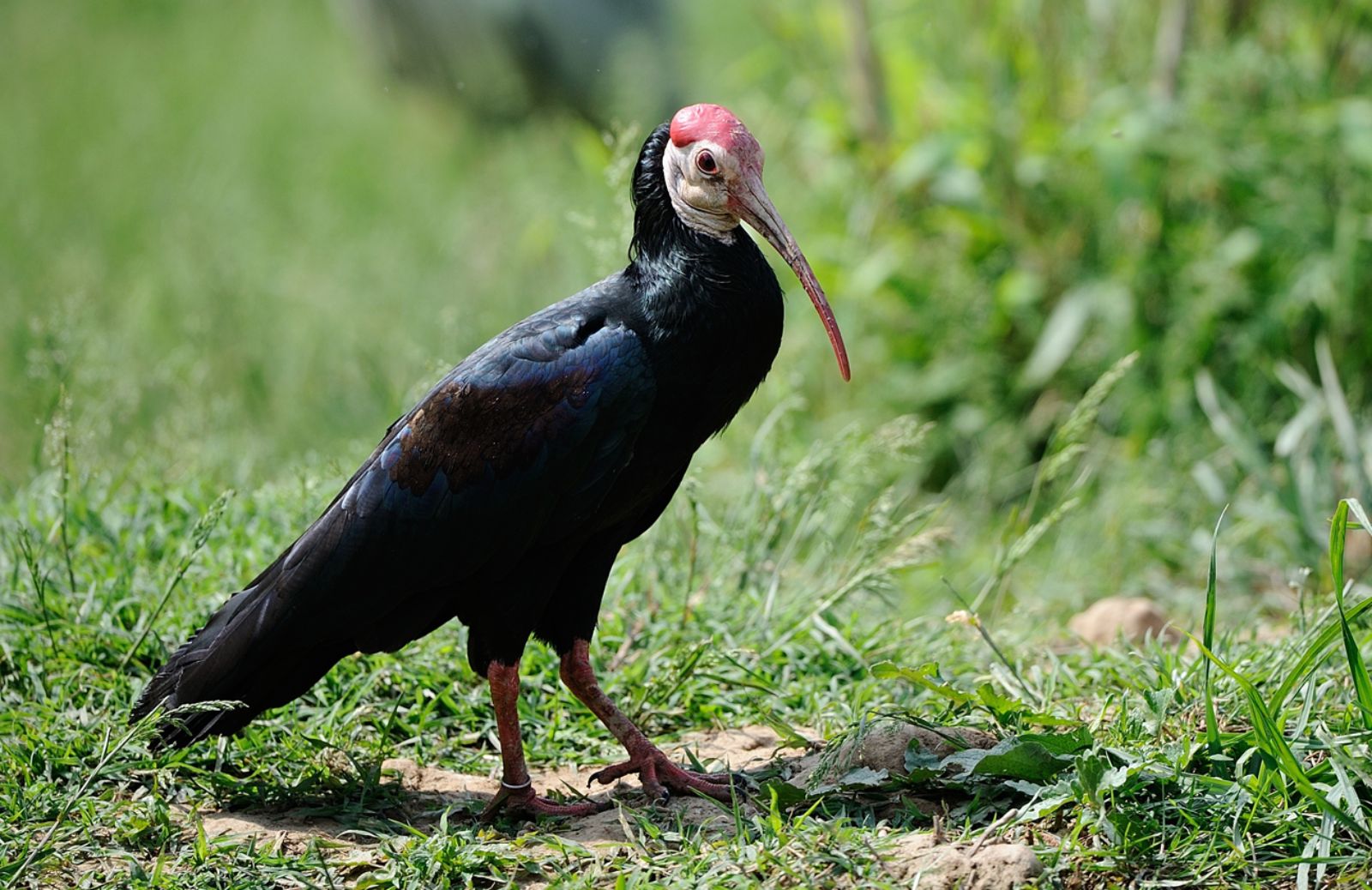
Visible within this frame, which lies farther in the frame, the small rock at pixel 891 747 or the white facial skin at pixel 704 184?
the white facial skin at pixel 704 184

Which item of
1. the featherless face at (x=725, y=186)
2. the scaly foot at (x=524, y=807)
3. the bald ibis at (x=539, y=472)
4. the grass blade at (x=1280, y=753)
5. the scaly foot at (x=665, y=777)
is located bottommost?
the grass blade at (x=1280, y=753)

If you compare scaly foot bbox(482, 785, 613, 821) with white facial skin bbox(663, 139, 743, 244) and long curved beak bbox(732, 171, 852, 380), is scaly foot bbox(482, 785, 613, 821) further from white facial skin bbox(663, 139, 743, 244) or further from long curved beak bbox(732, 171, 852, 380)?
white facial skin bbox(663, 139, 743, 244)

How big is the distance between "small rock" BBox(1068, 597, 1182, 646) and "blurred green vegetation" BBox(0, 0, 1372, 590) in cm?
44

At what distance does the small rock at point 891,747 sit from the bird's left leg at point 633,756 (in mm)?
242

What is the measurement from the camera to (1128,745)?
Result: 2.85m

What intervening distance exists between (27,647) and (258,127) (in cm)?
673

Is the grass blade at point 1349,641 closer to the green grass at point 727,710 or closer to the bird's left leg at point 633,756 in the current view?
the green grass at point 727,710

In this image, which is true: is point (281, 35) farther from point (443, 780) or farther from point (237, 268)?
point (443, 780)

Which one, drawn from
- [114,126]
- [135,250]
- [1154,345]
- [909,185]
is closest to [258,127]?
[114,126]

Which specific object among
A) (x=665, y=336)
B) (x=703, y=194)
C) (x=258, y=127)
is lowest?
(x=665, y=336)

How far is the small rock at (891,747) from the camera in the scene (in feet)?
9.80

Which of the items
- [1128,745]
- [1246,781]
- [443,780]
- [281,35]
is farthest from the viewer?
[281,35]

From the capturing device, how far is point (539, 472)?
3045mm

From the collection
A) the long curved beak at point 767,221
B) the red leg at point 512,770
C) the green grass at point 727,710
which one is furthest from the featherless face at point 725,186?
the red leg at point 512,770
